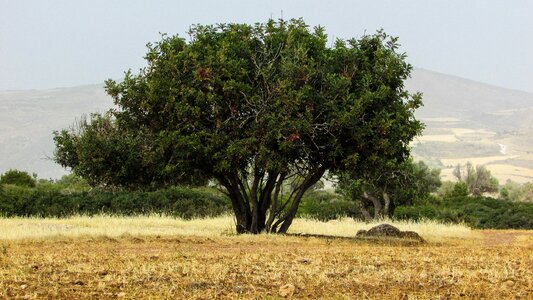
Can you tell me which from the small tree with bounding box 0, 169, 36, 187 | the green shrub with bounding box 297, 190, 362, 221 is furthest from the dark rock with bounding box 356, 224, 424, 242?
the small tree with bounding box 0, 169, 36, 187

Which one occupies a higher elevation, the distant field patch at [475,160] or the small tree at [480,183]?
the distant field patch at [475,160]

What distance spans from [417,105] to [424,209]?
67.8 ft

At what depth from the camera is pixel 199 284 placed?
1152cm

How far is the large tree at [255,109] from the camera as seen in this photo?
22.5 metres

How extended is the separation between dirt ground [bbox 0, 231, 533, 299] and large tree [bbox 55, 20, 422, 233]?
5.92 m

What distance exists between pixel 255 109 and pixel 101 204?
62.8 feet

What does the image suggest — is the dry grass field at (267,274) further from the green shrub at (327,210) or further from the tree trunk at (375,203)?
the tree trunk at (375,203)

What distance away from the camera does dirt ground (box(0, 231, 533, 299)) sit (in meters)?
10.9

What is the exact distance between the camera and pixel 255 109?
23078 mm

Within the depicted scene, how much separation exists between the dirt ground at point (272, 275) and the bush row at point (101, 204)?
2232cm

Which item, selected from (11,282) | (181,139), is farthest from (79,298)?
(181,139)

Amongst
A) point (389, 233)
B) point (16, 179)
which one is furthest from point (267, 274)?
point (16, 179)

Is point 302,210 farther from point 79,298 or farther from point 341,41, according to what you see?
point 79,298

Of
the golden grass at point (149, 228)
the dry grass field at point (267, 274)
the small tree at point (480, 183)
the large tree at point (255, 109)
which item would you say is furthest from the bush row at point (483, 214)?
the small tree at point (480, 183)
